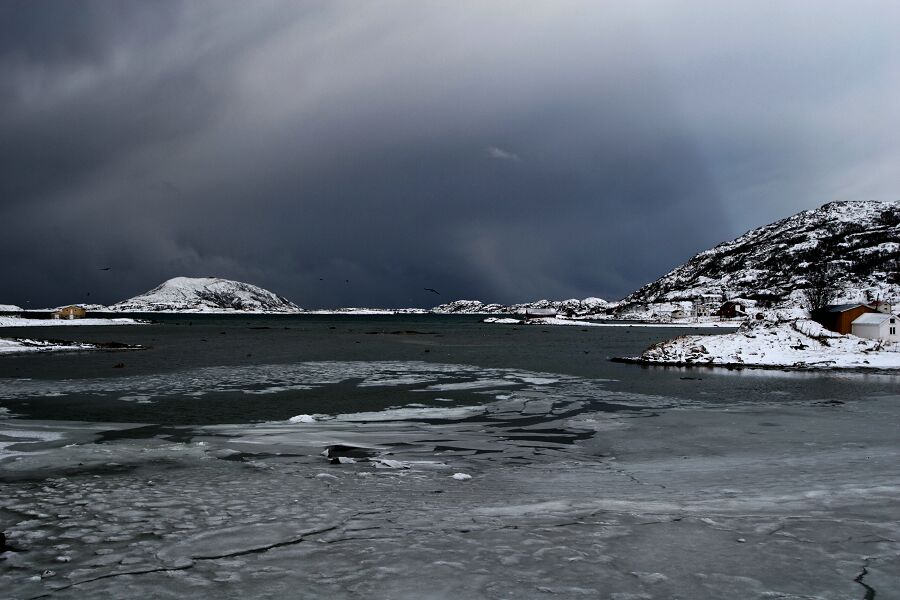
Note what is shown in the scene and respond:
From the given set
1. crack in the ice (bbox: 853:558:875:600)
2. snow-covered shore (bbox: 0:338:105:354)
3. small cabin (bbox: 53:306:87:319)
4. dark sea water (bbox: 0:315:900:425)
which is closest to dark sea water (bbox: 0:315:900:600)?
crack in the ice (bbox: 853:558:875:600)

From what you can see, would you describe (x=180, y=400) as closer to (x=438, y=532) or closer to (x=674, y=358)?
(x=438, y=532)

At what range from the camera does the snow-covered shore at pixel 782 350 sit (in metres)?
48.6

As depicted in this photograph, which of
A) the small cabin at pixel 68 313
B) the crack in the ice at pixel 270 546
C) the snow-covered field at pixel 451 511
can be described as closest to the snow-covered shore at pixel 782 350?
the snow-covered field at pixel 451 511

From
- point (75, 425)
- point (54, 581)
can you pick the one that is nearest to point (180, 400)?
point (75, 425)

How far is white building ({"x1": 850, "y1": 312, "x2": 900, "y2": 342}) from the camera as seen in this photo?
6775 cm

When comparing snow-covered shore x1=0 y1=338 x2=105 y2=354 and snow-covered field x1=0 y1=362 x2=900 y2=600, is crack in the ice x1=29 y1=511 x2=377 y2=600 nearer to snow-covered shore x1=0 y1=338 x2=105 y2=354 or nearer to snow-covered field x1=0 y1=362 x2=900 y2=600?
snow-covered field x1=0 y1=362 x2=900 y2=600

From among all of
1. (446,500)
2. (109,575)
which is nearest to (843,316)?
(446,500)

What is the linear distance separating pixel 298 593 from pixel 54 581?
2892 millimetres

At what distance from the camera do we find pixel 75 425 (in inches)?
757

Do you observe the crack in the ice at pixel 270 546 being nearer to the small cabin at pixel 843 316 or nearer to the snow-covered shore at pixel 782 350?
the snow-covered shore at pixel 782 350

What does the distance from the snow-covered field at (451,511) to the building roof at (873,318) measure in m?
62.3

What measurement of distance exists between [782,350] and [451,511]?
5179 cm

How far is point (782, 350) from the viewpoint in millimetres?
51594

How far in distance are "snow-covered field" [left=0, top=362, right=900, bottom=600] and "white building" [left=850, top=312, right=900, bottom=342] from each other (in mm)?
61010
